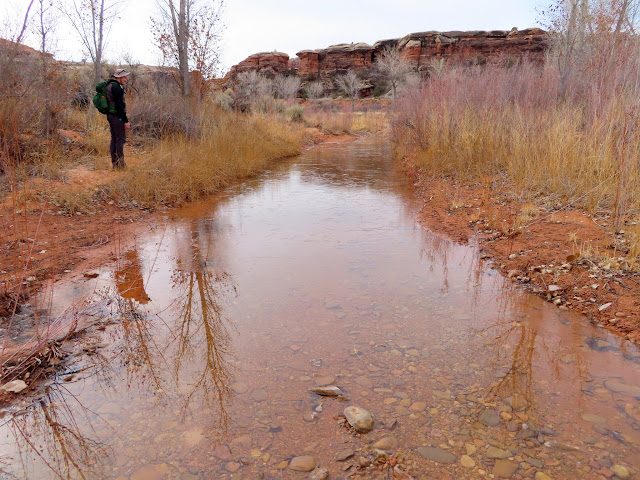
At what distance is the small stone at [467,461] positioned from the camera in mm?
1842

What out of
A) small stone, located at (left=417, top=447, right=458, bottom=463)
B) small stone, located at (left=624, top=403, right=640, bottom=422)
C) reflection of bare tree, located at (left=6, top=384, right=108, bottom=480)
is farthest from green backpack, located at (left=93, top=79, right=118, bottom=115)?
small stone, located at (left=624, top=403, right=640, bottom=422)

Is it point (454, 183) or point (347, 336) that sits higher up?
point (454, 183)

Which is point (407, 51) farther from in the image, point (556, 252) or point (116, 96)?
point (556, 252)

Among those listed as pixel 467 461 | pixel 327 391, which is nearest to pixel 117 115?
pixel 327 391

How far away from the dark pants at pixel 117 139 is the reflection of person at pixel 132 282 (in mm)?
3751

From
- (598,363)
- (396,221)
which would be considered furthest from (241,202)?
(598,363)

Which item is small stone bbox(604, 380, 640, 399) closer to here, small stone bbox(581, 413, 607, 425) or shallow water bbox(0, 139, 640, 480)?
shallow water bbox(0, 139, 640, 480)

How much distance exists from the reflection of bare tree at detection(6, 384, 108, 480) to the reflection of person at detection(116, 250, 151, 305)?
130 cm

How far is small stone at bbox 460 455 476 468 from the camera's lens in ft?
6.04

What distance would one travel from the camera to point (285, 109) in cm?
2128

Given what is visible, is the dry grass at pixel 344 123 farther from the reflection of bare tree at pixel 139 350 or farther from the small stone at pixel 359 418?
the small stone at pixel 359 418

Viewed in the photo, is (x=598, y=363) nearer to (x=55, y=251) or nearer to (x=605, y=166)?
(x=605, y=166)

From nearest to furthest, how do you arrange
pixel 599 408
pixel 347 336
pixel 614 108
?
1. pixel 599 408
2. pixel 347 336
3. pixel 614 108

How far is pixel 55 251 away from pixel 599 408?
4992 millimetres
